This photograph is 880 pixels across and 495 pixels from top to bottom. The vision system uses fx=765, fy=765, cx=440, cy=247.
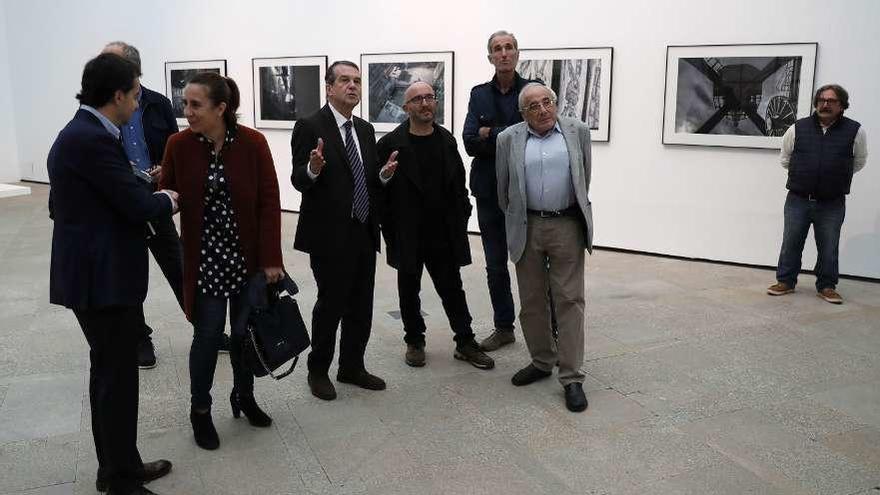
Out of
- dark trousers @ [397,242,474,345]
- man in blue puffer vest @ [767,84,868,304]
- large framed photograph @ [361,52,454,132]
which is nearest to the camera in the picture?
dark trousers @ [397,242,474,345]

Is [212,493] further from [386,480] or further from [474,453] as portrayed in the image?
[474,453]

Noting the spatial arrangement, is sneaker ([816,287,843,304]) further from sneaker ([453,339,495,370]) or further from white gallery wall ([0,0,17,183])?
white gallery wall ([0,0,17,183])

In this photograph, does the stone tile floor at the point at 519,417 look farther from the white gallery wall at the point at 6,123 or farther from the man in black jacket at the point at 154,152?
the white gallery wall at the point at 6,123

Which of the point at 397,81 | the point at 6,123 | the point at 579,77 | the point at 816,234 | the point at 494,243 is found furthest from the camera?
the point at 6,123

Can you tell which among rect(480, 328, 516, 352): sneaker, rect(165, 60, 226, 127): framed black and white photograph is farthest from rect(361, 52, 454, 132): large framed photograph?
rect(480, 328, 516, 352): sneaker

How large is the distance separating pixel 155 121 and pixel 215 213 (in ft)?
5.73

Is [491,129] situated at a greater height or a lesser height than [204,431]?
greater

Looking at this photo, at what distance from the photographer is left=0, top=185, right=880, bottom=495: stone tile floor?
351 centimetres

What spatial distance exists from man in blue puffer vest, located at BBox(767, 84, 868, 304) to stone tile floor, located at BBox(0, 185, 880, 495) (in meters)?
0.59

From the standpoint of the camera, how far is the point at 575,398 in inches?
169

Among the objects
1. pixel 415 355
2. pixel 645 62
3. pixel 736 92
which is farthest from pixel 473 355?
pixel 645 62

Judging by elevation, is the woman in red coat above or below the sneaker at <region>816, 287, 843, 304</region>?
above

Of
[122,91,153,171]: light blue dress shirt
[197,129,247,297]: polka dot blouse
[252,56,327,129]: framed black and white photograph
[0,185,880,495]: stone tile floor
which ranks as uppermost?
[252,56,327,129]: framed black and white photograph

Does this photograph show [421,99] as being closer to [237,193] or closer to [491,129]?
[491,129]
